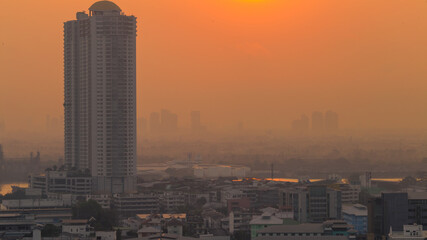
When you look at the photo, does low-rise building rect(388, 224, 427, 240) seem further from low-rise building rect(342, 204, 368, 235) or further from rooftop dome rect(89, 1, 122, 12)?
rooftop dome rect(89, 1, 122, 12)

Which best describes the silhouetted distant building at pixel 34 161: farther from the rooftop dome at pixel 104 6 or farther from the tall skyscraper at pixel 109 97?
the rooftop dome at pixel 104 6

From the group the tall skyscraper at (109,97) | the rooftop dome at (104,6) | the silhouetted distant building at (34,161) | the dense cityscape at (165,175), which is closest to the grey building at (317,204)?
the dense cityscape at (165,175)

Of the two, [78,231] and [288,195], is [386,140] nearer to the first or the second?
[288,195]

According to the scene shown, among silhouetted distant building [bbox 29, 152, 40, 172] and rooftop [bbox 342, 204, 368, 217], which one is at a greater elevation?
silhouetted distant building [bbox 29, 152, 40, 172]

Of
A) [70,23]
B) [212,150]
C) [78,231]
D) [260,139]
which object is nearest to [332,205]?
[78,231]

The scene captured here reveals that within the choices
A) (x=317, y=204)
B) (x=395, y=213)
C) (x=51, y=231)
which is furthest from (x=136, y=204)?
(x=395, y=213)

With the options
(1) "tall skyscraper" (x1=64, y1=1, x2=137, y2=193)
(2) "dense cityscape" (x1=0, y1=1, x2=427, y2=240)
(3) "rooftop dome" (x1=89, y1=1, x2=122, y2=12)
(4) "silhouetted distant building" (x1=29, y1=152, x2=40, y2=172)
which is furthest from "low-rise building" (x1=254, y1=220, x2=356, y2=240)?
(4) "silhouetted distant building" (x1=29, y1=152, x2=40, y2=172)

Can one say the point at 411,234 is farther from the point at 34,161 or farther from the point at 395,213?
the point at 34,161

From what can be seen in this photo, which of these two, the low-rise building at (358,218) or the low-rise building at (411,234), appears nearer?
the low-rise building at (411,234)
